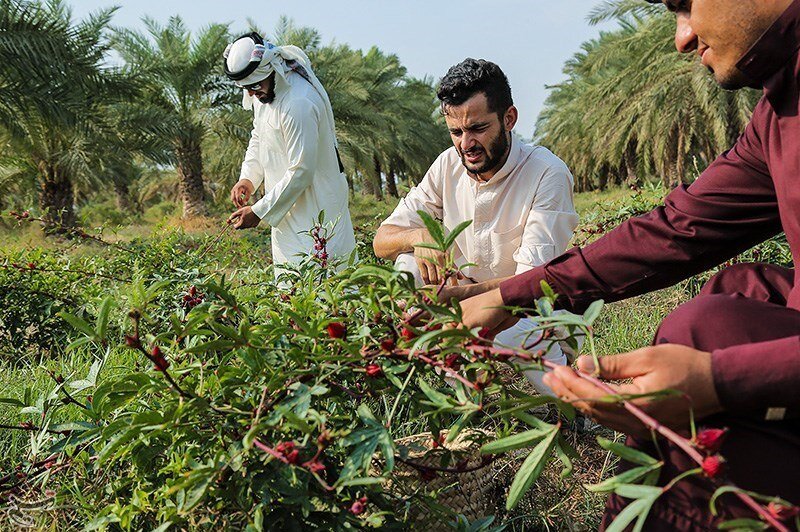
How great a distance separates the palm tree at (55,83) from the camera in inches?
376

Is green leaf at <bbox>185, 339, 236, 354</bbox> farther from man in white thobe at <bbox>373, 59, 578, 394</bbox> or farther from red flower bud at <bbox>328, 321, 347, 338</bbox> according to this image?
man in white thobe at <bbox>373, 59, 578, 394</bbox>

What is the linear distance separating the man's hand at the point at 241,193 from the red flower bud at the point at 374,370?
288 centimetres

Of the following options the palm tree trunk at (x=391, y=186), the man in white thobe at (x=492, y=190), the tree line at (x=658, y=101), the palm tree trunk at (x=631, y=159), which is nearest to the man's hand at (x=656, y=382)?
the man in white thobe at (x=492, y=190)

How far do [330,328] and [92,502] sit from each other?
34.1 inches

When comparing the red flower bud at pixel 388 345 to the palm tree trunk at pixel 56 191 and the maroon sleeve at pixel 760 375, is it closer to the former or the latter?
the maroon sleeve at pixel 760 375

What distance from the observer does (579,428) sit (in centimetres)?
278

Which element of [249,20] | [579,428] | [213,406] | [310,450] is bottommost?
[579,428]

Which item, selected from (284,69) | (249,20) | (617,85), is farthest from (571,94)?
(284,69)

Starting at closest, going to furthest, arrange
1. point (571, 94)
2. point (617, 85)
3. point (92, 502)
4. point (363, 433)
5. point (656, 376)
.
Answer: point (656, 376), point (363, 433), point (92, 502), point (617, 85), point (571, 94)

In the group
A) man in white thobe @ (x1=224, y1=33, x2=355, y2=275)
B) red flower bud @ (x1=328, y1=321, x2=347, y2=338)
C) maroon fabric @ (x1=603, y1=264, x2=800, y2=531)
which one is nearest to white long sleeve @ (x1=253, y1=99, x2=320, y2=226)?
man in white thobe @ (x1=224, y1=33, x2=355, y2=275)

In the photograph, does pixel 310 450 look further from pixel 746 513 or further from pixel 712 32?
pixel 712 32

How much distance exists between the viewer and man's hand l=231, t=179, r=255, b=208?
4.02 m

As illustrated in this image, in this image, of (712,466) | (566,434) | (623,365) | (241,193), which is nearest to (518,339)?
(566,434)

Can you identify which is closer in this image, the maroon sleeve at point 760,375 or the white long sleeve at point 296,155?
the maroon sleeve at point 760,375
